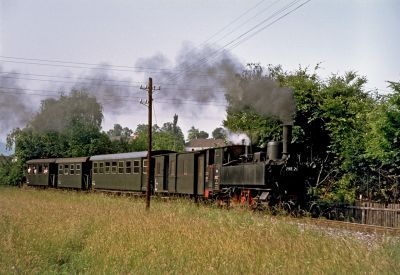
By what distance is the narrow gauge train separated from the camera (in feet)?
52.7

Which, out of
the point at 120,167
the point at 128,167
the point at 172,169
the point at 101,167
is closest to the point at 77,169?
the point at 101,167

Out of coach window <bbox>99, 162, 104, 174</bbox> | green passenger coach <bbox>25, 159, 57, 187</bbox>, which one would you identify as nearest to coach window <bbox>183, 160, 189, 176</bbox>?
coach window <bbox>99, 162, 104, 174</bbox>

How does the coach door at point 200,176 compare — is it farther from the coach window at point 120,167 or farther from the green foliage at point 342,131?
the coach window at point 120,167

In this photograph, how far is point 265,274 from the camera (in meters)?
6.20

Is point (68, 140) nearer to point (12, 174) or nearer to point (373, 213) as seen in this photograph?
point (12, 174)

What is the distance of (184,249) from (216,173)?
10821 millimetres

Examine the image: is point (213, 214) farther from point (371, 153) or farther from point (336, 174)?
point (336, 174)

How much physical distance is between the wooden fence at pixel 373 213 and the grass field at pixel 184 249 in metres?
5.95

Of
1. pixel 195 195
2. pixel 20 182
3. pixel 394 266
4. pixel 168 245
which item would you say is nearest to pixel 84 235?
pixel 168 245

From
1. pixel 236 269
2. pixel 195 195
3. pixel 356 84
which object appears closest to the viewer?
pixel 236 269

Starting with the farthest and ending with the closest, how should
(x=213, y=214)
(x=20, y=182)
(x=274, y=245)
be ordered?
(x=20, y=182), (x=213, y=214), (x=274, y=245)

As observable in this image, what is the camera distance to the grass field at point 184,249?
6.53 meters

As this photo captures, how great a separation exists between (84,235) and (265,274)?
5054mm

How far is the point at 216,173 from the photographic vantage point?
736 inches
